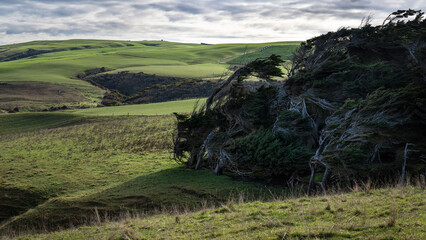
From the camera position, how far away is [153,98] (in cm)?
8219

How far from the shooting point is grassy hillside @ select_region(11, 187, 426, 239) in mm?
7625

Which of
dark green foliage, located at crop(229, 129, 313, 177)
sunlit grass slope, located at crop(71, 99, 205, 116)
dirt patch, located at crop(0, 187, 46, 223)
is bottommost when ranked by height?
dirt patch, located at crop(0, 187, 46, 223)

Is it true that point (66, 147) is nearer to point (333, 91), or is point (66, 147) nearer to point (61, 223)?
point (61, 223)

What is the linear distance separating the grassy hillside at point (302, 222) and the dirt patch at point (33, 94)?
214 ft

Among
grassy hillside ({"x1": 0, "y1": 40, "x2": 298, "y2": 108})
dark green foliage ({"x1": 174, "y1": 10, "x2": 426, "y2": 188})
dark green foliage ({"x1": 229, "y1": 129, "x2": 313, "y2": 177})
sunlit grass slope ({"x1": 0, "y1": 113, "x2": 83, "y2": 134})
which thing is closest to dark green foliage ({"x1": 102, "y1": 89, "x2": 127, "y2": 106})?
grassy hillside ({"x1": 0, "y1": 40, "x2": 298, "y2": 108})

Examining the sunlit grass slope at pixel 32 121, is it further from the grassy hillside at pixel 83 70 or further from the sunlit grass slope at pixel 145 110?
the grassy hillside at pixel 83 70

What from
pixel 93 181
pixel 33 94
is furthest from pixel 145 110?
pixel 93 181

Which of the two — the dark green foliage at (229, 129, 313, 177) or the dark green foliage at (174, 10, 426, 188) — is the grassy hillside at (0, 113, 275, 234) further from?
the dark green foliage at (174, 10, 426, 188)

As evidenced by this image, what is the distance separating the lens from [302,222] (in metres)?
8.85

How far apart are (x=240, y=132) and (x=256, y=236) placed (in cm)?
1607

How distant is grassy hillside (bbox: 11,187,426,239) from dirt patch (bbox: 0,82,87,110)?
65.1m

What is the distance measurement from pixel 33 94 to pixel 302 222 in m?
85.2

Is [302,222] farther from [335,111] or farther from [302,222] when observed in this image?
[335,111]

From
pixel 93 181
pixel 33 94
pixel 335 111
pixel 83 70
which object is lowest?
pixel 93 181
